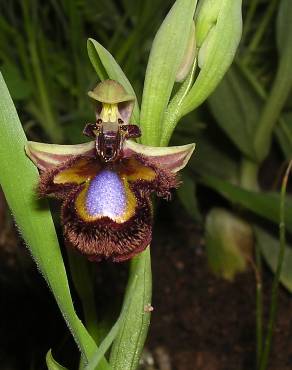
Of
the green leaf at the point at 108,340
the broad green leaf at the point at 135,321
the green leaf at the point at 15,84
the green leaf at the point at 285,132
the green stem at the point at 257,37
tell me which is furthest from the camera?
the green stem at the point at 257,37

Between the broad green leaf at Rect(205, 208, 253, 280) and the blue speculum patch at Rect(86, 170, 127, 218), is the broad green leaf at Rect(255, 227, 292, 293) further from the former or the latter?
the blue speculum patch at Rect(86, 170, 127, 218)

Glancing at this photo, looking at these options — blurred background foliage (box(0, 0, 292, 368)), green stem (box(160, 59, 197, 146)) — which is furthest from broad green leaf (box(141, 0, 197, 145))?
blurred background foliage (box(0, 0, 292, 368))

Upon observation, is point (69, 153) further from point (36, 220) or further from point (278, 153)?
point (278, 153)

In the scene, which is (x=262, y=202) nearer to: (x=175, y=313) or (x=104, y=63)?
(x=175, y=313)

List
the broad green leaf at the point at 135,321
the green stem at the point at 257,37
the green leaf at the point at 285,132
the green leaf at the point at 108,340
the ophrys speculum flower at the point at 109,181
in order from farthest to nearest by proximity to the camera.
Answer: the green stem at the point at 257,37, the green leaf at the point at 285,132, the broad green leaf at the point at 135,321, the ophrys speculum flower at the point at 109,181, the green leaf at the point at 108,340

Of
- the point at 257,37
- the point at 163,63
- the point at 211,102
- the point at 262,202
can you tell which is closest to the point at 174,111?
the point at 163,63

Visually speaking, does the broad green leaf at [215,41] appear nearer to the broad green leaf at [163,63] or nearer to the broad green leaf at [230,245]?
the broad green leaf at [163,63]

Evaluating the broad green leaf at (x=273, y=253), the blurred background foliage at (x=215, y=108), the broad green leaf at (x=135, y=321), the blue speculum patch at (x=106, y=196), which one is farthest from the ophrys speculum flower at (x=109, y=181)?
the broad green leaf at (x=273, y=253)

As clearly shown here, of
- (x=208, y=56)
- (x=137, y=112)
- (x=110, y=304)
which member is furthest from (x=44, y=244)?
(x=110, y=304)
